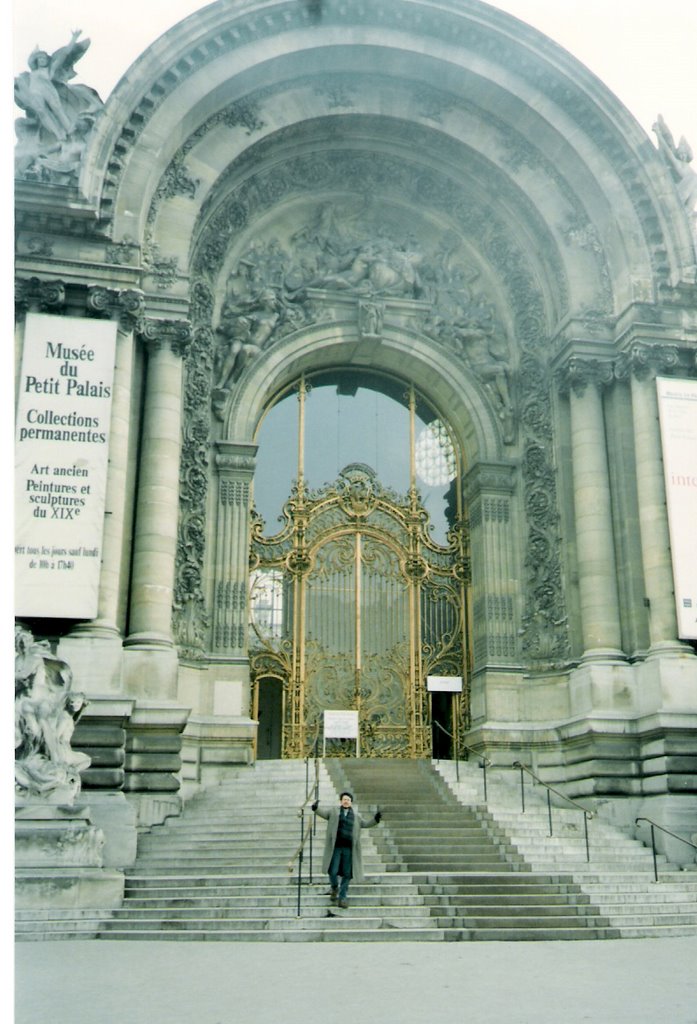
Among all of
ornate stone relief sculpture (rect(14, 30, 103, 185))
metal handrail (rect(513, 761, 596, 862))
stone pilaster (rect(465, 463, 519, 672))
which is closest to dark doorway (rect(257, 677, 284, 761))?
stone pilaster (rect(465, 463, 519, 672))

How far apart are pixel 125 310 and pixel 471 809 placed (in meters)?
9.32

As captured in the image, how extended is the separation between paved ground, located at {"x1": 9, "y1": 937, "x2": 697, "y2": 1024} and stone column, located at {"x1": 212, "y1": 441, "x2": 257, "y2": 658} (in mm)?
8807

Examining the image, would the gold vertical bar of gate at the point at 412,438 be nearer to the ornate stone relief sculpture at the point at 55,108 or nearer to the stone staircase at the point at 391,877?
the stone staircase at the point at 391,877

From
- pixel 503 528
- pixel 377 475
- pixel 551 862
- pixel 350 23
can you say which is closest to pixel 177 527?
pixel 377 475

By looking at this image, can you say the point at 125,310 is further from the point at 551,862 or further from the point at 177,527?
the point at 551,862

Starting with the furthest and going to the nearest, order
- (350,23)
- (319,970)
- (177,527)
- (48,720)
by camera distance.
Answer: (350,23), (177,527), (48,720), (319,970)

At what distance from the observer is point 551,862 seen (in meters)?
14.1

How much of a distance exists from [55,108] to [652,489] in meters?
11.7

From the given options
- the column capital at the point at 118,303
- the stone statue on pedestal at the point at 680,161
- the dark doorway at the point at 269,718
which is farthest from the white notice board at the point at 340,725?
the stone statue on pedestal at the point at 680,161

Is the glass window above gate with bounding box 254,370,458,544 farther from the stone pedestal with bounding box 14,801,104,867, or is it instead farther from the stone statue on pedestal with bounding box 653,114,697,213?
the stone pedestal with bounding box 14,801,104,867

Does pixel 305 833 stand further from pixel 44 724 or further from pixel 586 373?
pixel 586 373

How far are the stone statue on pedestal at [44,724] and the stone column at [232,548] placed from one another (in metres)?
5.24

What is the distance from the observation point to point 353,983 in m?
8.09

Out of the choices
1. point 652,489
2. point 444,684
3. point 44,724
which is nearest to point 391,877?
point 44,724
